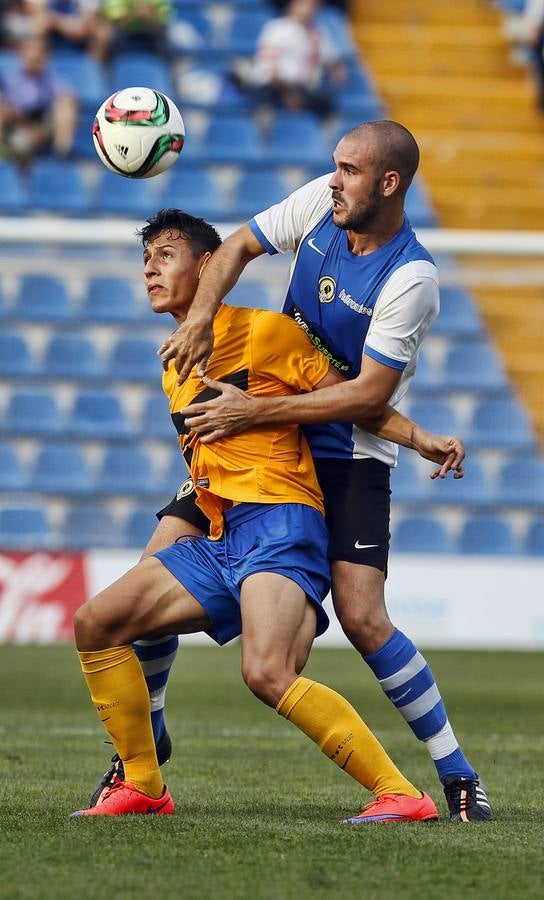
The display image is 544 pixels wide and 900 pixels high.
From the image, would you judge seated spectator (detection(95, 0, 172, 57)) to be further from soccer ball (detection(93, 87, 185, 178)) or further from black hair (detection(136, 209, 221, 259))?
black hair (detection(136, 209, 221, 259))

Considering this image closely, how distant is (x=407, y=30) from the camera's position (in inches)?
721

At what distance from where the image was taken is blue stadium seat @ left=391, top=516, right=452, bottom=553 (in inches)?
473

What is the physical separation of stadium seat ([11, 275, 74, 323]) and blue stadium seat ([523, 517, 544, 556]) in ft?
13.6

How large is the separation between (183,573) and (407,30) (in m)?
14.9

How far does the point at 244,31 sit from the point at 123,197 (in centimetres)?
335

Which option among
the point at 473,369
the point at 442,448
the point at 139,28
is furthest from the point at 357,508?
the point at 139,28

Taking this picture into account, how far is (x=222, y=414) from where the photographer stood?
A: 447cm

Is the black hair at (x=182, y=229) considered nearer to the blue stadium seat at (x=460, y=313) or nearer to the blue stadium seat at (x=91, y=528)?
the blue stadium seat at (x=91, y=528)

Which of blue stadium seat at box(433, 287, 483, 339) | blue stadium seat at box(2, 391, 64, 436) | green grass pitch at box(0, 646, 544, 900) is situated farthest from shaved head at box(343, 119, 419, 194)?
blue stadium seat at box(433, 287, 483, 339)

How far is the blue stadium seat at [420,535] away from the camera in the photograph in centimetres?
1202

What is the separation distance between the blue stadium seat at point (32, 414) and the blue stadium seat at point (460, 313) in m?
3.32

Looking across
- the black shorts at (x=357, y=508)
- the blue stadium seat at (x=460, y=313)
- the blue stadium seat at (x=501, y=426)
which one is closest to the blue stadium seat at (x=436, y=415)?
the blue stadium seat at (x=501, y=426)

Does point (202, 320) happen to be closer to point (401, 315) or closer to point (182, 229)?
point (182, 229)

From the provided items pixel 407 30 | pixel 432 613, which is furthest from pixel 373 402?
pixel 407 30
